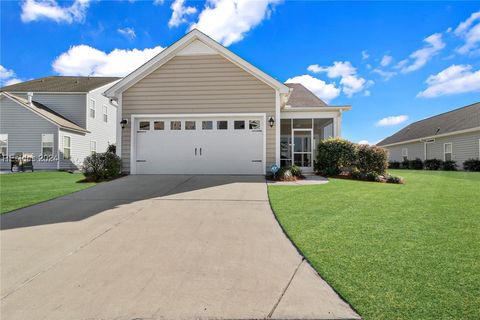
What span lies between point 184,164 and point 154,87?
12.0 ft

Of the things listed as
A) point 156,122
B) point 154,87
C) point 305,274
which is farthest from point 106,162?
point 305,274

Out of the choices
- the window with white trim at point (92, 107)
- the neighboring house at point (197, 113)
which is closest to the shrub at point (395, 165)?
the neighboring house at point (197, 113)

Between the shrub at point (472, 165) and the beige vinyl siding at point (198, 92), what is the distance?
1645 cm

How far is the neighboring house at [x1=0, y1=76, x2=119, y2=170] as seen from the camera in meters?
18.3

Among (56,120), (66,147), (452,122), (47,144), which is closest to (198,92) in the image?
(56,120)

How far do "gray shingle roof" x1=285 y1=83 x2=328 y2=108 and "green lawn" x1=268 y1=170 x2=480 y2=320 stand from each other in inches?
294

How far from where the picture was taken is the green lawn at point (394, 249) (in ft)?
7.66

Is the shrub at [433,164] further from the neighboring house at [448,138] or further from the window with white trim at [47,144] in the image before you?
the window with white trim at [47,144]

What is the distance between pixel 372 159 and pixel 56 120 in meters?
20.4

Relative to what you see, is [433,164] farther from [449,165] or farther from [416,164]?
[416,164]

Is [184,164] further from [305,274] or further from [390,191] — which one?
[305,274]

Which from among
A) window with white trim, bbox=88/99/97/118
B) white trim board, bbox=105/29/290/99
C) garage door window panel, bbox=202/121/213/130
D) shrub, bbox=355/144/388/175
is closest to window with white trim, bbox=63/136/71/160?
window with white trim, bbox=88/99/97/118

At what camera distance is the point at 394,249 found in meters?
3.49

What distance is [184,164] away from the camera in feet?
36.3
